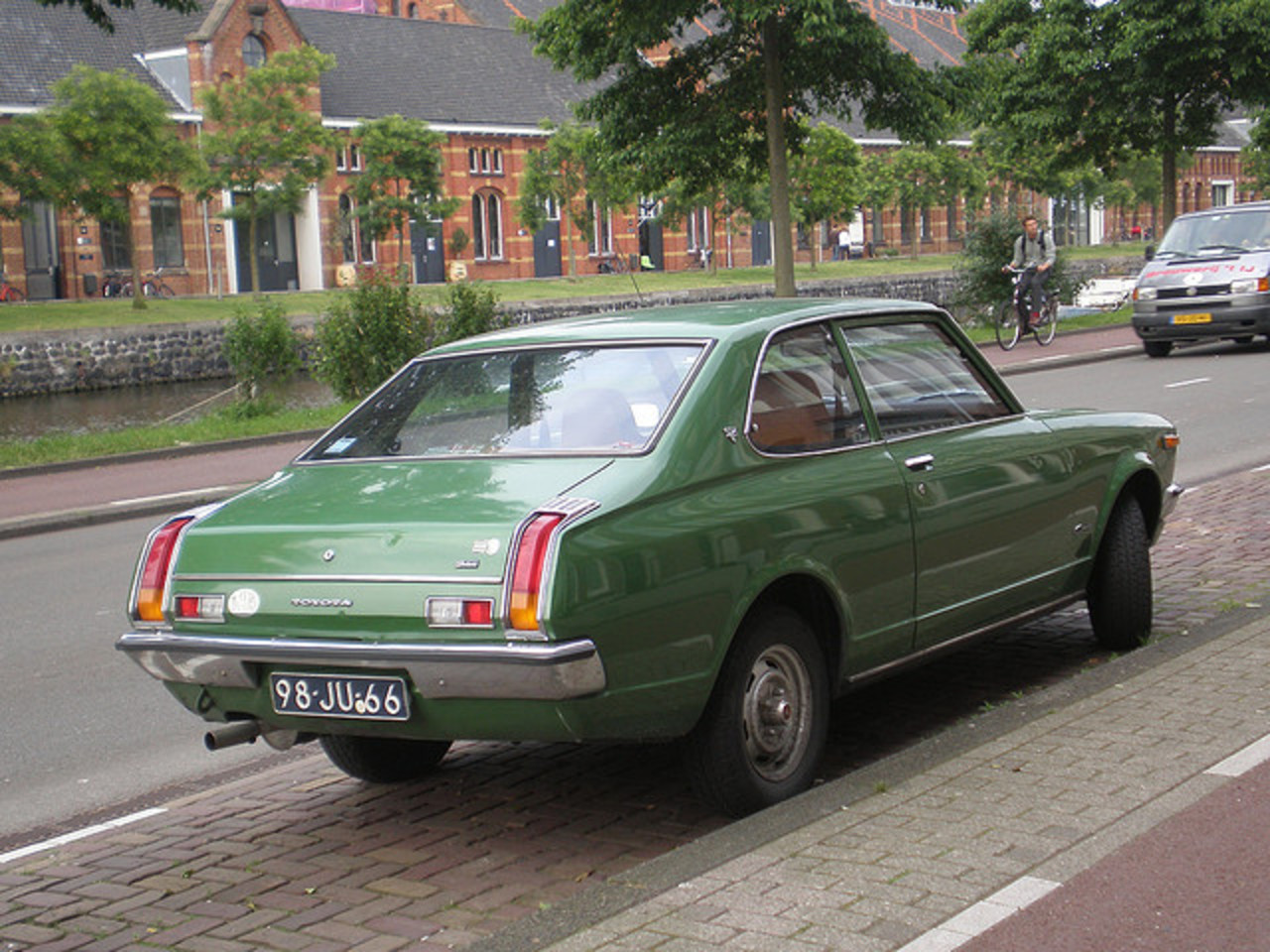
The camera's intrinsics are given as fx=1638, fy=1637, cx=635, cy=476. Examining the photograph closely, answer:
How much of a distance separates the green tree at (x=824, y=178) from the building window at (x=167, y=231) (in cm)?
2369

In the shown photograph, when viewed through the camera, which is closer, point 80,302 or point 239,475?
point 239,475

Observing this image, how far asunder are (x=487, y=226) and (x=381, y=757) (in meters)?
63.3

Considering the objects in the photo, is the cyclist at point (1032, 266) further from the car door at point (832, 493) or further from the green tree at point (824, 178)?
the green tree at point (824, 178)

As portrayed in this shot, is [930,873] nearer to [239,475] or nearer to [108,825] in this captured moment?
[108,825]

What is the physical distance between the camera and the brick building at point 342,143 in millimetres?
54969

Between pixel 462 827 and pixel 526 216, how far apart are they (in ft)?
193

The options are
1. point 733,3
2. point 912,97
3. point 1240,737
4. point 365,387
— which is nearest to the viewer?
point 1240,737

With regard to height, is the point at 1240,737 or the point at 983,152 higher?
the point at 983,152

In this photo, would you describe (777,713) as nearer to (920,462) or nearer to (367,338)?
(920,462)

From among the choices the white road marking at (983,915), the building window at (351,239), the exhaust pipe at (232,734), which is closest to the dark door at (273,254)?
the building window at (351,239)

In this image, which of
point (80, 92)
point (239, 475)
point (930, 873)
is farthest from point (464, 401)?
point (80, 92)

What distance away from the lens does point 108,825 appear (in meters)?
5.55

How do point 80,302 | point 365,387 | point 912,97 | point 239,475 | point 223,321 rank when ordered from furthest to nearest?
point 80,302 → point 223,321 → point 912,97 → point 365,387 → point 239,475

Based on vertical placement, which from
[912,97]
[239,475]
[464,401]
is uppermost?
[912,97]
